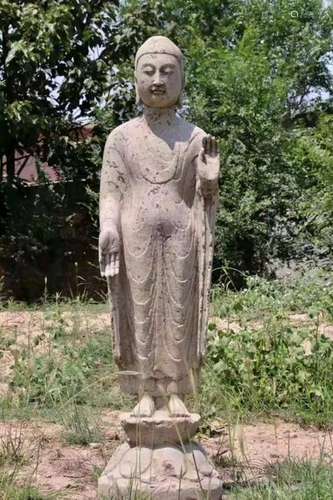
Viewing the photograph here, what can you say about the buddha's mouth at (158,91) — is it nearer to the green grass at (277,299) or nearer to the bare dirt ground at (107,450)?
the bare dirt ground at (107,450)

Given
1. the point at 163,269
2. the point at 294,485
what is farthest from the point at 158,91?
the point at 294,485

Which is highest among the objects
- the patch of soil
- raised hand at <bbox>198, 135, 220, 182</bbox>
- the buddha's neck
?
the buddha's neck

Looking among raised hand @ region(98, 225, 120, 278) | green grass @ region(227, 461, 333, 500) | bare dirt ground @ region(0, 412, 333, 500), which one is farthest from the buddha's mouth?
green grass @ region(227, 461, 333, 500)

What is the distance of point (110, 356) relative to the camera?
7.83m

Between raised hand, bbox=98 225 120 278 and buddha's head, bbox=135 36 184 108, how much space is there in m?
0.70

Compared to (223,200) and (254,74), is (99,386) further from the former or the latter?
(254,74)

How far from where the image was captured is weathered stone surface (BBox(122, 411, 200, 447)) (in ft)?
14.6

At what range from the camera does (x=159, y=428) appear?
14.6 feet

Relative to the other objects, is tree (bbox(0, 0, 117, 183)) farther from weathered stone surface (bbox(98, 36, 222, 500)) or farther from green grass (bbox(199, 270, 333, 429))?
weathered stone surface (bbox(98, 36, 222, 500))

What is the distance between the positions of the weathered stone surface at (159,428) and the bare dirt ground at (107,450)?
0.27 metres

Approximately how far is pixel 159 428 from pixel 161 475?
233 millimetres

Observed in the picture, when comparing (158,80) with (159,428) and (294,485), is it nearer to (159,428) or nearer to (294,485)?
(159,428)

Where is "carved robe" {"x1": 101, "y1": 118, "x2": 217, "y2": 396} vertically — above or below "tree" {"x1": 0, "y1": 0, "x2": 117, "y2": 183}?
below

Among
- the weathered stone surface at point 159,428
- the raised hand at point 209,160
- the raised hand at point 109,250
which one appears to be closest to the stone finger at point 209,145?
the raised hand at point 209,160
